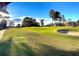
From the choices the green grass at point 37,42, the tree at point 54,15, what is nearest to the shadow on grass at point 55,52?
the green grass at point 37,42

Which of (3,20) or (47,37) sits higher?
(3,20)

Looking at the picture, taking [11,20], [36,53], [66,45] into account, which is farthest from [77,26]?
[11,20]

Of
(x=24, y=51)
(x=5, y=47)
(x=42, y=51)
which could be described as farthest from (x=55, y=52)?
(x=5, y=47)

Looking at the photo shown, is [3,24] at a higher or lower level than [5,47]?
higher

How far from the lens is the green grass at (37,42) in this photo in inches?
60.5

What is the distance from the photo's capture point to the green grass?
154 cm

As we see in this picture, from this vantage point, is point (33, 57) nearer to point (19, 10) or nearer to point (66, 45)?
point (66, 45)

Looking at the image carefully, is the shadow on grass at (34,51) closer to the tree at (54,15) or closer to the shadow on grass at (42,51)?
the shadow on grass at (42,51)

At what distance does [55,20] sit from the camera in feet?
5.22

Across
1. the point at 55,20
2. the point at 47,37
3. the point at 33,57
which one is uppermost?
the point at 55,20

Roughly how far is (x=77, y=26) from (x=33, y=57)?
0.43 metres

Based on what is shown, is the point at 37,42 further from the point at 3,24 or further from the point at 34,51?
the point at 3,24

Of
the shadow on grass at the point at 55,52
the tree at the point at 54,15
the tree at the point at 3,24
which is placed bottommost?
the shadow on grass at the point at 55,52

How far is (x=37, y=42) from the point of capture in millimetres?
1560
